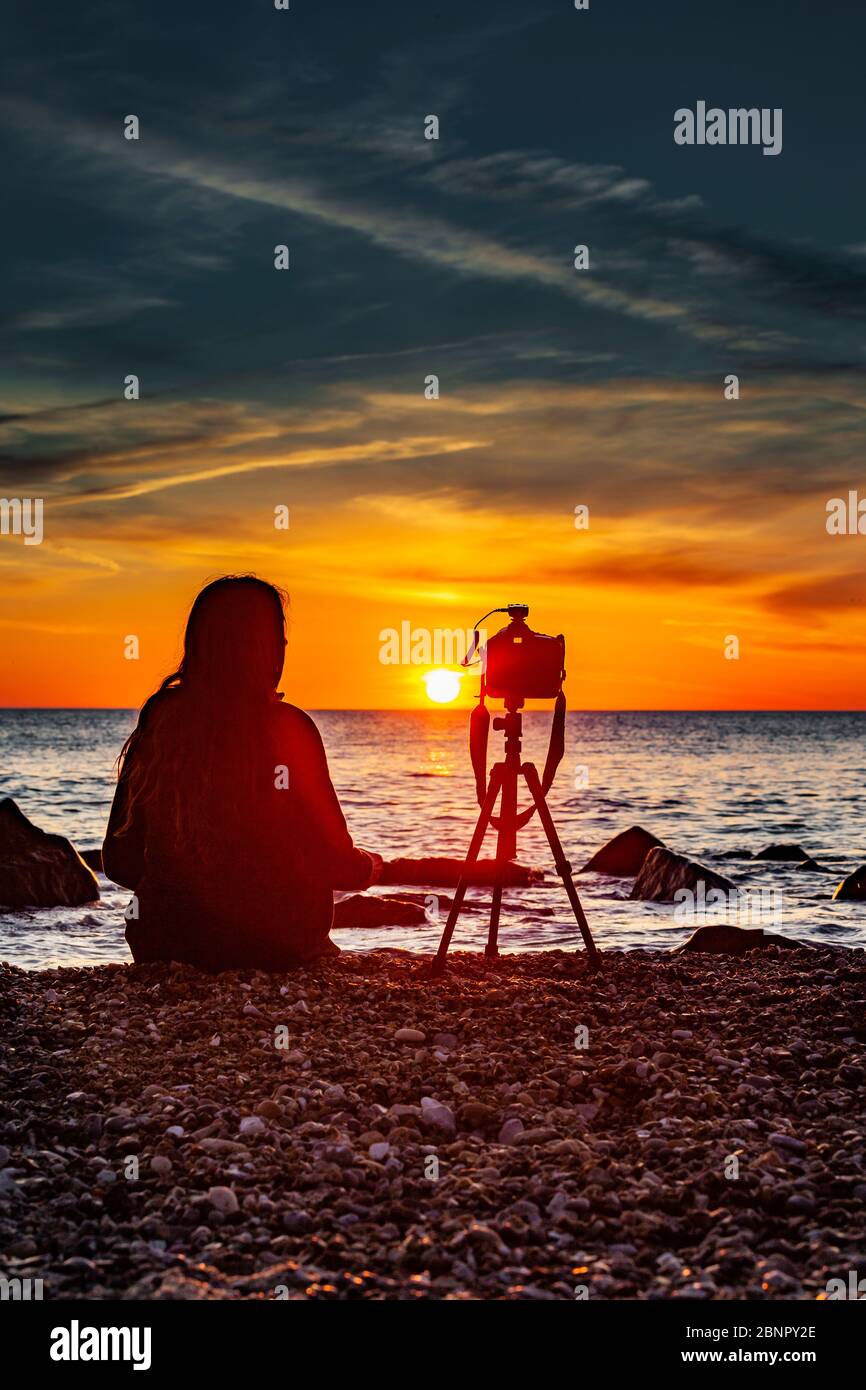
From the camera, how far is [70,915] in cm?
1113

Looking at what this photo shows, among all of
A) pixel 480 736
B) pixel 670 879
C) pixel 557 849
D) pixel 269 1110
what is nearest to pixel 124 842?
pixel 480 736

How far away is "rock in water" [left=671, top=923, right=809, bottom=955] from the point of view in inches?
344

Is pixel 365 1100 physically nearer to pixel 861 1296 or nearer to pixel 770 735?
pixel 861 1296

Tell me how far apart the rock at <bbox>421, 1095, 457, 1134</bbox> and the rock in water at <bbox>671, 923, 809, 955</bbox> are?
4.33 m

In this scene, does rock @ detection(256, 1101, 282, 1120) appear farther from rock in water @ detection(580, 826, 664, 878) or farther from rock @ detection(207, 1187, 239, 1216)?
rock in water @ detection(580, 826, 664, 878)

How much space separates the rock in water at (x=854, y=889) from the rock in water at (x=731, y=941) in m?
4.31

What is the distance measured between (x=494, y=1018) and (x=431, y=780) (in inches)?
1227

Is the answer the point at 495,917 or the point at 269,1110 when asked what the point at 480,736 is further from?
the point at 269,1110

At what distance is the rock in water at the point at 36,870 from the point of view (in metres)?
11.3

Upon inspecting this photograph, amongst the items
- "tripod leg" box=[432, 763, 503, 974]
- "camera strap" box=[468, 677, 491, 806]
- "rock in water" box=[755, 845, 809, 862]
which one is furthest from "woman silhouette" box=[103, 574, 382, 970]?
"rock in water" box=[755, 845, 809, 862]

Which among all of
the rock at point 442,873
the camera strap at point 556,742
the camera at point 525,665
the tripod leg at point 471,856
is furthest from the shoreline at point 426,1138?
the rock at point 442,873

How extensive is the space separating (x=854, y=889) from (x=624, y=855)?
2941 millimetres
